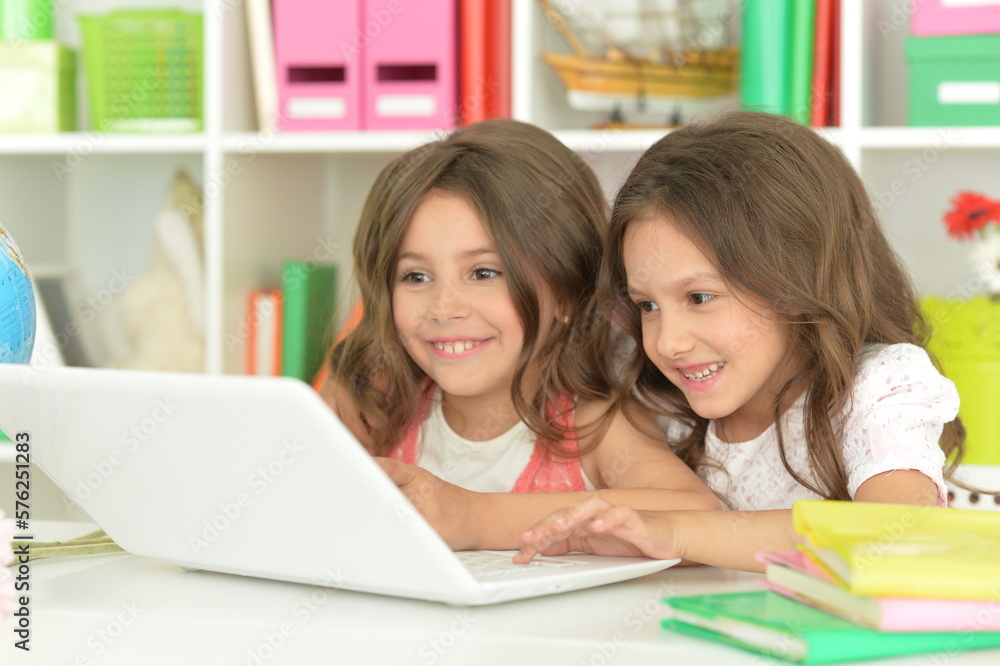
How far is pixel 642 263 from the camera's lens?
42.9 inches

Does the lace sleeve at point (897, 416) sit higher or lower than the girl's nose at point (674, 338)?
lower

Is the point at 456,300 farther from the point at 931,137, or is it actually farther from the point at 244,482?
the point at 931,137

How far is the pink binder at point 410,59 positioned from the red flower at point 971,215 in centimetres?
80

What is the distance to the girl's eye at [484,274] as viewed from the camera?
4.02ft

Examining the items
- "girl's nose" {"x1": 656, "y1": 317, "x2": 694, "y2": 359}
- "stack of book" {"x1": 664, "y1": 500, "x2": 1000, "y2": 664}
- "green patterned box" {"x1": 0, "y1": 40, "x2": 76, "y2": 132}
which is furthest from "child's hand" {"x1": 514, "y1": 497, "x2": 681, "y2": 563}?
"green patterned box" {"x1": 0, "y1": 40, "x2": 76, "y2": 132}

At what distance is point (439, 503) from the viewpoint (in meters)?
0.87

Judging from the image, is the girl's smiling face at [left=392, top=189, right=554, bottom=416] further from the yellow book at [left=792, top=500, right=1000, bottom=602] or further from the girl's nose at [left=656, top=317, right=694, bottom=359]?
the yellow book at [left=792, top=500, right=1000, bottom=602]

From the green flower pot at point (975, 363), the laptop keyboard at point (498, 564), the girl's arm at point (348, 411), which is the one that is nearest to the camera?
the laptop keyboard at point (498, 564)

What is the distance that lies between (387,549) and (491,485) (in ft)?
2.11

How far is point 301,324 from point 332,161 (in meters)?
0.47

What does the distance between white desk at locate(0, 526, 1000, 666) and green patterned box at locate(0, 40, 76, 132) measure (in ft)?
4.57

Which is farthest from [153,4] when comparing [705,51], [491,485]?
[491,485]

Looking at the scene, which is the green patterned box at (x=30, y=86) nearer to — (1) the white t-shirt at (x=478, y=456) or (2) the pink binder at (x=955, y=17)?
(1) the white t-shirt at (x=478, y=456)

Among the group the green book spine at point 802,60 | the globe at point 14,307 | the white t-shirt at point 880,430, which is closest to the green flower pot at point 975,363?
the green book spine at point 802,60
